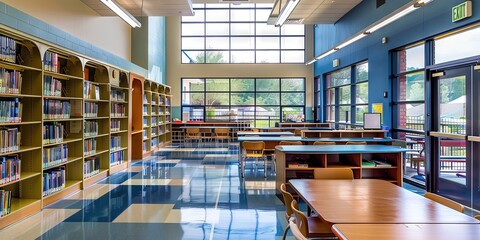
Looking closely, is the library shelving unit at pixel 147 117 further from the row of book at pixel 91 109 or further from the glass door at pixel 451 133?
the glass door at pixel 451 133

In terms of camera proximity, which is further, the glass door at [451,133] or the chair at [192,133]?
the chair at [192,133]

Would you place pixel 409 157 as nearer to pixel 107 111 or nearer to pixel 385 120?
pixel 385 120

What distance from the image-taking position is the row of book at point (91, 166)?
Result: 19.2 feet

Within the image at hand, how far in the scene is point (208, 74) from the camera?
48.4 ft

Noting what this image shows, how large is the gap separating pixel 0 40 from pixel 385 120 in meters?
7.38

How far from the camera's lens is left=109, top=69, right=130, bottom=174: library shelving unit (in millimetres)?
7090

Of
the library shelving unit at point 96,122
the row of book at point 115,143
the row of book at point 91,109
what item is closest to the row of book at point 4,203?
the library shelving unit at point 96,122

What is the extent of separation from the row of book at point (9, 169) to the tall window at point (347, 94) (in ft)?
26.7

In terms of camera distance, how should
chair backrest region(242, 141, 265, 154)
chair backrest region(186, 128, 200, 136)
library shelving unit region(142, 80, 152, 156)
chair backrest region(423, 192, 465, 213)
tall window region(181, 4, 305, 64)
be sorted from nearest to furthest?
chair backrest region(423, 192, 465, 213) → chair backrest region(242, 141, 265, 154) → library shelving unit region(142, 80, 152, 156) → chair backrest region(186, 128, 200, 136) → tall window region(181, 4, 305, 64)

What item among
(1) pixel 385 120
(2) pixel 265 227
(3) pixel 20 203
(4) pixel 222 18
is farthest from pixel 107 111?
(4) pixel 222 18

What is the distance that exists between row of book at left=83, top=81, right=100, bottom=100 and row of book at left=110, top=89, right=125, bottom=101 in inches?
23.5

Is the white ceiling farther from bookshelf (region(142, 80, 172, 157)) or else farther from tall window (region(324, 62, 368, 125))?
bookshelf (region(142, 80, 172, 157))

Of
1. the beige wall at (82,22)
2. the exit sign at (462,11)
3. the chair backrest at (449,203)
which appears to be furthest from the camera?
the beige wall at (82,22)

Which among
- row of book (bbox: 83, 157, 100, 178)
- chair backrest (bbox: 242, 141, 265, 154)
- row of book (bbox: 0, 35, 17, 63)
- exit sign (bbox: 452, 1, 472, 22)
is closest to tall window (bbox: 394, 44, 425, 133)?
exit sign (bbox: 452, 1, 472, 22)
